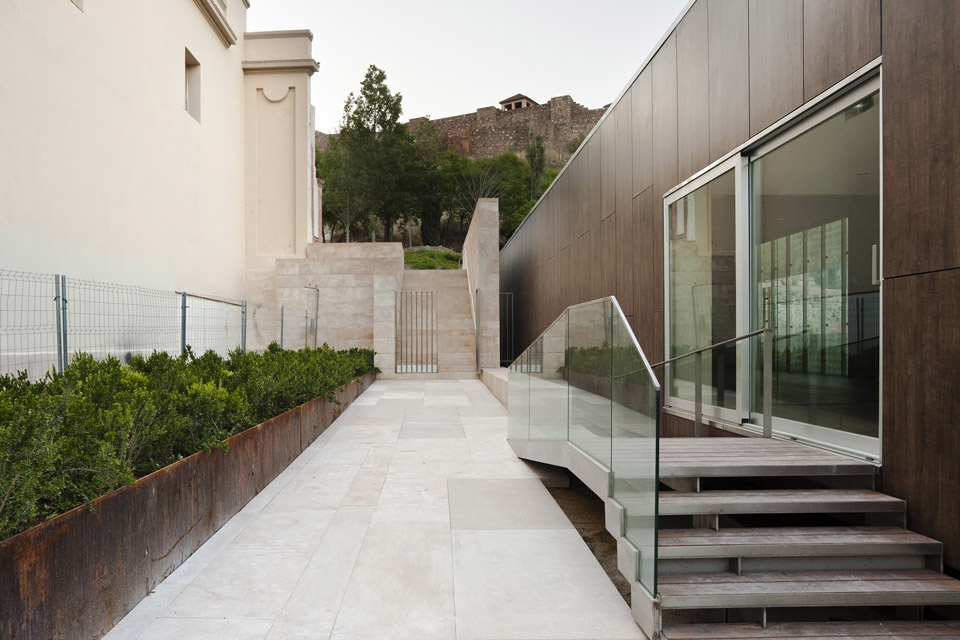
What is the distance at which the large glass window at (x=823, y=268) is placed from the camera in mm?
3367

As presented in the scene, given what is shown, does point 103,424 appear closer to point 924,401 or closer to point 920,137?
point 924,401

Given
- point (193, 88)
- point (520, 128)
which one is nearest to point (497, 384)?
point (193, 88)

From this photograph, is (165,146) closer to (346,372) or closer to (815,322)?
(346,372)

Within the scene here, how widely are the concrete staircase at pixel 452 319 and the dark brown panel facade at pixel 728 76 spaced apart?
Result: 10131 mm

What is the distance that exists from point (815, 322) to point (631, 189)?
364 cm

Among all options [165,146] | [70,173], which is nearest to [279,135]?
[165,146]

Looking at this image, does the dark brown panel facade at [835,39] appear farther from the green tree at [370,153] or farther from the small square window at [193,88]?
the green tree at [370,153]

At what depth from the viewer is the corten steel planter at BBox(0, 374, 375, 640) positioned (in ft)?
6.64

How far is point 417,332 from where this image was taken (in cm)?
1571

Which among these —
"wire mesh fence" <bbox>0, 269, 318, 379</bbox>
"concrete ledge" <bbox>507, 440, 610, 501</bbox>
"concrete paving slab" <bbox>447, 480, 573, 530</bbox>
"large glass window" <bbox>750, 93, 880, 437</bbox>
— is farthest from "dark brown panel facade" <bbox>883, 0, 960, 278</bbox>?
"wire mesh fence" <bbox>0, 269, 318, 379</bbox>

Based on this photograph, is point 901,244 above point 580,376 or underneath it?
above

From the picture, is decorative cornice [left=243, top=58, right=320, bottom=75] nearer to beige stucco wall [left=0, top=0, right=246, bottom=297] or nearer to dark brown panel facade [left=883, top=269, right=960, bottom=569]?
beige stucco wall [left=0, top=0, right=246, bottom=297]

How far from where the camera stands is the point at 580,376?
13.8 ft

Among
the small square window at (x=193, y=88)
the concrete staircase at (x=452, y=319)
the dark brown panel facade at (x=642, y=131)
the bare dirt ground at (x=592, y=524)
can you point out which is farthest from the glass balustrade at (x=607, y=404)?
the small square window at (x=193, y=88)
